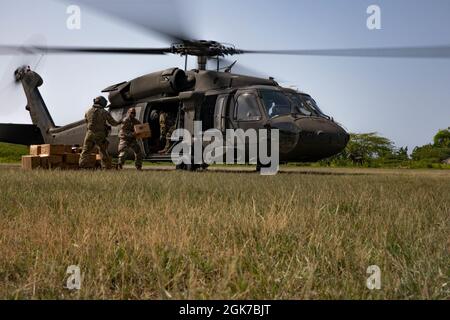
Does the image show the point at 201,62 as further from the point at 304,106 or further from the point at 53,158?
the point at 53,158

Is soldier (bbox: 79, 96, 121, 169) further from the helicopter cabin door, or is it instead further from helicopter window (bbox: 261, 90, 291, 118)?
helicopter window (bbox: 261, 90, 291, 118)

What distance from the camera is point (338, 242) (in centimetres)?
230

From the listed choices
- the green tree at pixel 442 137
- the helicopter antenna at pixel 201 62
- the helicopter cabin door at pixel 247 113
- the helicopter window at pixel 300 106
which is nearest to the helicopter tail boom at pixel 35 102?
the helicopter antenna at pixel 201 62

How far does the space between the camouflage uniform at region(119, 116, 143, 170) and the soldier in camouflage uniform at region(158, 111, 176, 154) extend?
69 cm

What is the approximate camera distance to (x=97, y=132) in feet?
36.9

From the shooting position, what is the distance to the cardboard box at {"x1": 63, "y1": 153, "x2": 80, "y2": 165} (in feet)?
37.3

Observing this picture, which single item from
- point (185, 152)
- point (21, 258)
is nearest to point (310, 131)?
point (185, 152)

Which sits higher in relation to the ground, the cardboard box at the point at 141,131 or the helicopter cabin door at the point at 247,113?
the helicopter cabin door at the point at 247,113

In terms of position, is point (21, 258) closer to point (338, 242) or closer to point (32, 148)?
point (338, 242)

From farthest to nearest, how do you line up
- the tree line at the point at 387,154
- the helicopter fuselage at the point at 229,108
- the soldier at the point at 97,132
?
the tree line at the point at 387,154 < the soldier at the point at 97,132 < the helicopter fuselage at the point at 229,108

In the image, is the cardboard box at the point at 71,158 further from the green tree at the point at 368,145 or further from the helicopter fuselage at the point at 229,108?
the green tree at the point at 368,145

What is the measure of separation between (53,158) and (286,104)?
5456mm

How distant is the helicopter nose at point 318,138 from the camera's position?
10133mm

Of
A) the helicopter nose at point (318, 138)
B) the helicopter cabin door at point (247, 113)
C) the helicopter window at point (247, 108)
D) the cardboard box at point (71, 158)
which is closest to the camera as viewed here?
the helicopter nose at point (318, 138)
